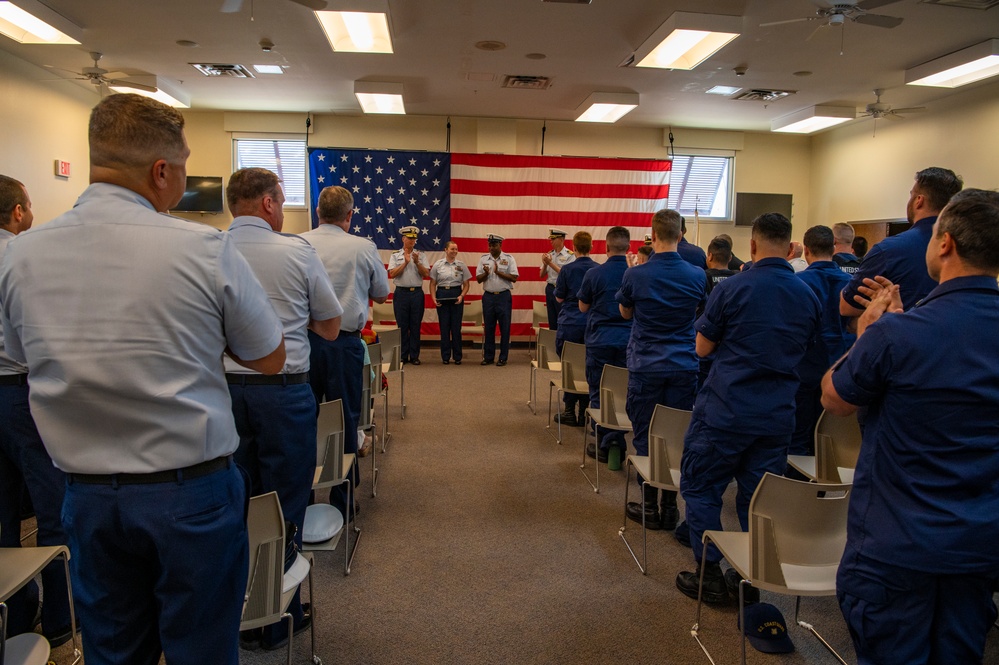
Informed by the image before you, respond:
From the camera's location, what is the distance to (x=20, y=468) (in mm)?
2246

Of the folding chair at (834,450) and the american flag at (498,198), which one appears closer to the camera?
the folding chair at (834,450)

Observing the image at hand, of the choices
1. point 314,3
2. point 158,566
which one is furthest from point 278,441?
point 314,3

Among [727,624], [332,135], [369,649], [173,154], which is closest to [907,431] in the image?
[727,624]

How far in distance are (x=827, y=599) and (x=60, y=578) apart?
3.32 metres

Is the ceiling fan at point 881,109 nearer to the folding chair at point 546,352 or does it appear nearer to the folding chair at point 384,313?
the folding chair at point 546,352

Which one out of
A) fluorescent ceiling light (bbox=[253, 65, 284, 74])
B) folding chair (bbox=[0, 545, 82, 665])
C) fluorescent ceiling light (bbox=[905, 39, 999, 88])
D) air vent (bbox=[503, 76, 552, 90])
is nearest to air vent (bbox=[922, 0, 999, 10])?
fluorescent ceiling light (bbox=[905, 39, 999, 88])

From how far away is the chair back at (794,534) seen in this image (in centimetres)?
201

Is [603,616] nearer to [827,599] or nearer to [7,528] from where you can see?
[827,599]

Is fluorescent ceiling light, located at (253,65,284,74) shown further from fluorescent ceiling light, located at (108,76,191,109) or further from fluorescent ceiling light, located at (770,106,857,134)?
fluorescent ceiling light, located at (770,106,857,134)

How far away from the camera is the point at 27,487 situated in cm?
224

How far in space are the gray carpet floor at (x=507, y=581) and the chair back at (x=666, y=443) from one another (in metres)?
0.52

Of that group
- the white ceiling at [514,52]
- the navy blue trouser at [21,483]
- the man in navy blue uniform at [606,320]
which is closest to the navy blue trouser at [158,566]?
the navy blue trouser at [21,483]

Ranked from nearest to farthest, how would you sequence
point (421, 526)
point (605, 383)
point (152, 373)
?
point (152, 373)
point (421, 526)
point (605, 383)

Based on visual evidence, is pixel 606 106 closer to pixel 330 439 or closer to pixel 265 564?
pixel 330 439
